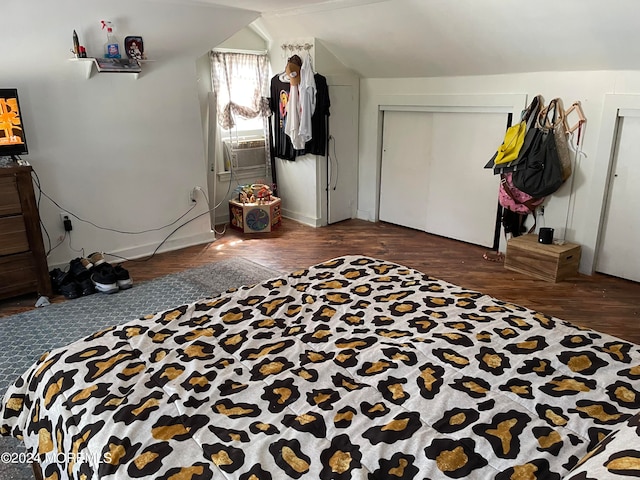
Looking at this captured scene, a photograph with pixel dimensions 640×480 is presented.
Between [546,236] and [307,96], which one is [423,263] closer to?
[546,236]

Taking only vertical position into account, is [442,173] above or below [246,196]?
above

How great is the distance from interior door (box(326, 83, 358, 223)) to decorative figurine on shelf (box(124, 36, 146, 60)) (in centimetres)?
197

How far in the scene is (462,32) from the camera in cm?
383

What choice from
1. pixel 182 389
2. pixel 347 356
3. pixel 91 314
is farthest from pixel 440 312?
pixel 91 314

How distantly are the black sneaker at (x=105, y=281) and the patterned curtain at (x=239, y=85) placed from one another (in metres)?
2.29

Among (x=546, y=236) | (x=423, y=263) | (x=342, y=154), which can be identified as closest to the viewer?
(x=546, y=236)

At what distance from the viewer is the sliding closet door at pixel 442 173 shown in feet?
15.0

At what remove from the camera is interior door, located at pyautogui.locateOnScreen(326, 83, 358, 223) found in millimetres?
5203

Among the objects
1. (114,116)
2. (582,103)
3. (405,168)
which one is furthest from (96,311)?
(582,103)

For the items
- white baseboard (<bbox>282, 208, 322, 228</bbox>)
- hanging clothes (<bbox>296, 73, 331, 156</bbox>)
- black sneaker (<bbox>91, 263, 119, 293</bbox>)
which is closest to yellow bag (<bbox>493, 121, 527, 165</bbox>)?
hanging clothes (<bbox>296, 73, 331, 156</bbox>)

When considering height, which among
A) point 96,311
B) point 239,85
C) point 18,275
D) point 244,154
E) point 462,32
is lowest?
point 96,311

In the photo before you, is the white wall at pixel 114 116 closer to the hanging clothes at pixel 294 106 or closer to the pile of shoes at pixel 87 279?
the pile of shoes at pixel 87 279

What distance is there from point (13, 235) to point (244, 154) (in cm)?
269

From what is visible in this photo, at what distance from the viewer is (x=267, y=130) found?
5.59m
